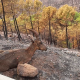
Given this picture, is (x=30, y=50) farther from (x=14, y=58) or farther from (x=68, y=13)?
(x=68, y=13)

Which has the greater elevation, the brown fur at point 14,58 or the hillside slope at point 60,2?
the hillside slope at point 60,2

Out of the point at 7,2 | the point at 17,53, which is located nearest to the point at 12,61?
the point at 17,53

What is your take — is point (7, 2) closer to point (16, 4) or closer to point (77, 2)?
point (16, 4)

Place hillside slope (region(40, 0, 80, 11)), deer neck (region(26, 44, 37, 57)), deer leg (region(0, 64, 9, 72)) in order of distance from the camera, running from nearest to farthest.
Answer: deer leg (region(0, 64, 9, 72))
deer neck (region(26, 44, 37, 57))
hillside slope (region(40, 0, 80, 11))

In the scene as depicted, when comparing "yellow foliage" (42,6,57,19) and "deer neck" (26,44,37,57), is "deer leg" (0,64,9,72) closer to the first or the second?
"deer neck" (26,44,37,57)

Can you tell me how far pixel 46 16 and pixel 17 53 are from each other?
17328 mm

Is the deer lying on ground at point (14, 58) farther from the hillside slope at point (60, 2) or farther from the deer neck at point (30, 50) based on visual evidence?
the hillside slope at point (60, 2)

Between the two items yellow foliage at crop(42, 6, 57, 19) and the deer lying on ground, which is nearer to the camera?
the deer lying on ground

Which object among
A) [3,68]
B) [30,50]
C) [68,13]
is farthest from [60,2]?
[3,68]

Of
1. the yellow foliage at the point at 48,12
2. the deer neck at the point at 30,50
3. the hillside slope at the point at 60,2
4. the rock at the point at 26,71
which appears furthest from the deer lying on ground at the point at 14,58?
the hillside slope at the point at 60,2

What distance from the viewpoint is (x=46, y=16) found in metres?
21.9

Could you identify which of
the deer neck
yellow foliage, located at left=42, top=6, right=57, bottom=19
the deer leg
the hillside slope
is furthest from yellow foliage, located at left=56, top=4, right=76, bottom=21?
the hillside slope

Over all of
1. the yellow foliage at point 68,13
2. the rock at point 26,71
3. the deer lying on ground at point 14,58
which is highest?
the yellow foliage at point 68,13

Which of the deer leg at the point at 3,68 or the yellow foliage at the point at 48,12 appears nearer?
the deer leg at the point at 3,68
